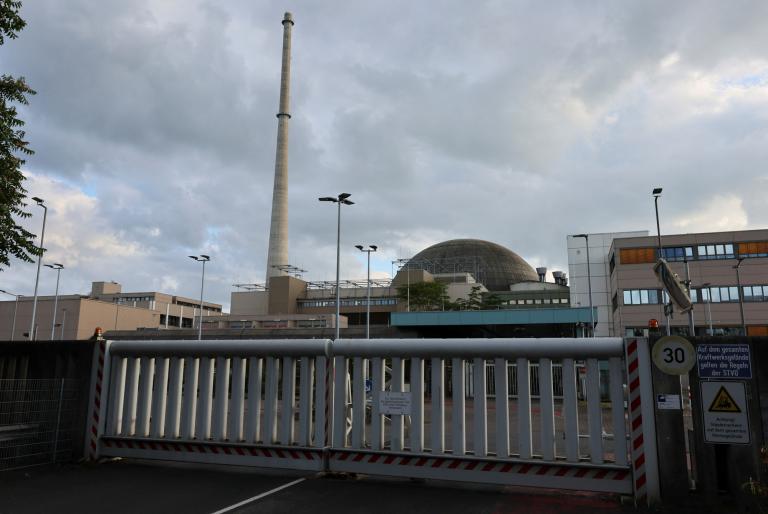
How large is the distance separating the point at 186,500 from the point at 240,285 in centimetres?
10767

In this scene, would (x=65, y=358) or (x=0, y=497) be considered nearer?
(x=0, y=497)

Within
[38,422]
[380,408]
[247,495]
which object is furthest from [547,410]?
[38,422]

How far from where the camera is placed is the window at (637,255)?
6228 centimetres

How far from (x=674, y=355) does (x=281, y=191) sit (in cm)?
10066

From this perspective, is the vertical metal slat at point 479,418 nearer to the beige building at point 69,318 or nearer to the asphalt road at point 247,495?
the asphalt road at point 247,495

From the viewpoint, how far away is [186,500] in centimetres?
840

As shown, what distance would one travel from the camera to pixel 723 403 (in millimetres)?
7996

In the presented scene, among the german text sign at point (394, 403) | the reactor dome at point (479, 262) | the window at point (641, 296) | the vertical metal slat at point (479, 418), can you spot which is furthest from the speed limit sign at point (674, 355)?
the reactor dome at point (479, 262)

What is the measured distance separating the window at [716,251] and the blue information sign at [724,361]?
60997 mm

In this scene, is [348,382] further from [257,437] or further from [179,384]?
[179,384]

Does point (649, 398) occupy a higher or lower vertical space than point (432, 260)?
lower

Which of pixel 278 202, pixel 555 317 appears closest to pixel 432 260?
pixel 278 202

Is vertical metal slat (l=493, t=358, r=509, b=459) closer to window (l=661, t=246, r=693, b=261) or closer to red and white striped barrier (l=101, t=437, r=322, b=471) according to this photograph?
red and white striped barrier (l=101, t=437, r=322, b=471)

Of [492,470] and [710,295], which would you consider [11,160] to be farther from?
[710,295]
